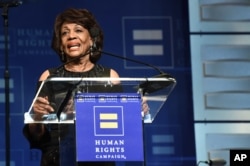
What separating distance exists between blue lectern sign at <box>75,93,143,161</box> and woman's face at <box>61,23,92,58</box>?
147 cm

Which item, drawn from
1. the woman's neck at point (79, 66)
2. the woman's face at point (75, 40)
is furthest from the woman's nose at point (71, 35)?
the woman's neck at point (79, 66)

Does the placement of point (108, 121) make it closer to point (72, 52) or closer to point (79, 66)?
point (79, 66)

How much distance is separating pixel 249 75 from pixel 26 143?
6.27 ft

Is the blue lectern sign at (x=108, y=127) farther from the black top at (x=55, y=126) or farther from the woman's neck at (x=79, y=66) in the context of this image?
the woman's neck at (x=79, y=66)

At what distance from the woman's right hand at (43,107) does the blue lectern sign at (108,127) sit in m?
0.22

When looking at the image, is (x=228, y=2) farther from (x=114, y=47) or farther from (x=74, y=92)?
(x=74, y=92)

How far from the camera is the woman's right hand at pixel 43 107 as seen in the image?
140 inches

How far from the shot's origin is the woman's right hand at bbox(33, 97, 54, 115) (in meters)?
3.57

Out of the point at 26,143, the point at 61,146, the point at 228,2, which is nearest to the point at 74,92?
the point at 61,146

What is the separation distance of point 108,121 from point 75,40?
1.60 m

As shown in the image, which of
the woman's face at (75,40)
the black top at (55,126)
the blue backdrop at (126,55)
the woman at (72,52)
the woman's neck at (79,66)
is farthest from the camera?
the blue backdrop at (126,55)

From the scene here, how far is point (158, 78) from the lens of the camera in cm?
361

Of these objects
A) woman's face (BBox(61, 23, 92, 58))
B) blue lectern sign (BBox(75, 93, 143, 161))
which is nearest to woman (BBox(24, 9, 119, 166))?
woman's face (BBox(61, 23, 92, 58))

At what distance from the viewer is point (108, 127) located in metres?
3.39
